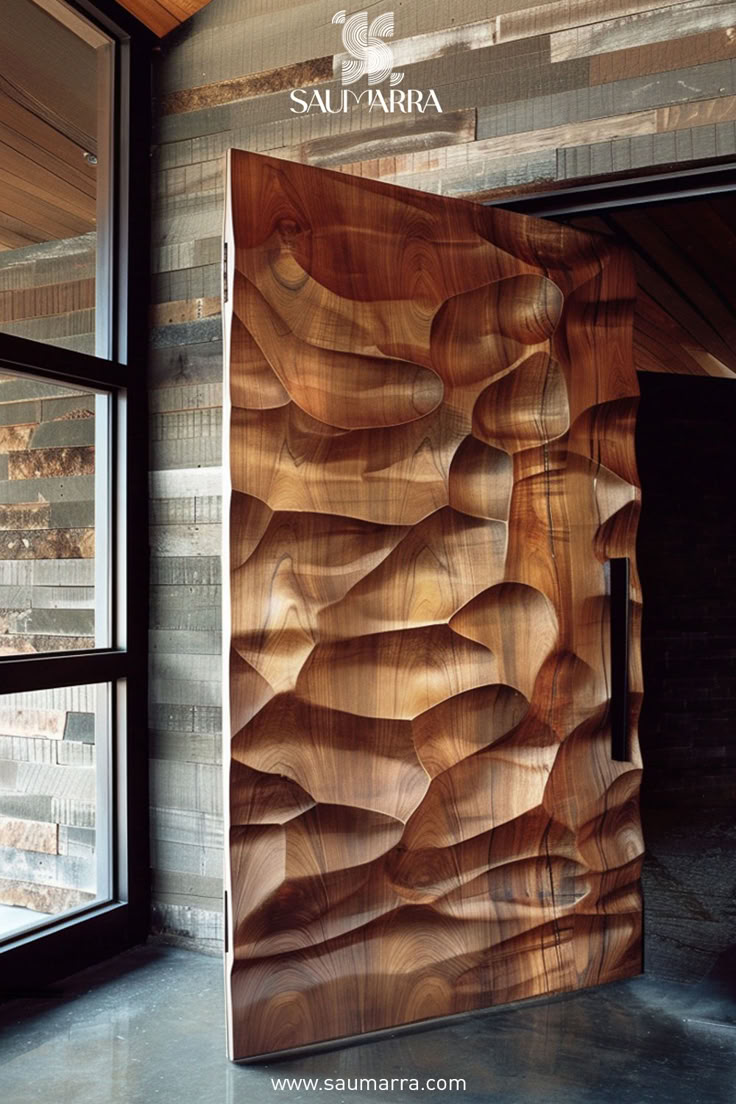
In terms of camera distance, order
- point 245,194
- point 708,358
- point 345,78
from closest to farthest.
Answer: point 245,194, point 345,78, point 708,358

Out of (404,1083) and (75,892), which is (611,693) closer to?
(404,1083)

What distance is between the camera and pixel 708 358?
5672 millimetres

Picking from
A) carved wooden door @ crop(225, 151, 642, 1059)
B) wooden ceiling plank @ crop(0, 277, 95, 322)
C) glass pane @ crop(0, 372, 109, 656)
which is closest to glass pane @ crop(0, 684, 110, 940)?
glass pane @ crop(0, 372, 109, 656)

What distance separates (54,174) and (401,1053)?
8.34 ft

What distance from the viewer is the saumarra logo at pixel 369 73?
284 centimetres

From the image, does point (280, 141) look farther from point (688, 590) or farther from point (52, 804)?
point (688, 590)

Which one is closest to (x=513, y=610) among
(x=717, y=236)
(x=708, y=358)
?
(x=717, y=236)

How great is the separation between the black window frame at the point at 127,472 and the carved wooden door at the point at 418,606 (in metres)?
0.81

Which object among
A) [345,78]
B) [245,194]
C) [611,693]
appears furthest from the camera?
[345,78]

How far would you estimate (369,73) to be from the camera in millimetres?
2881

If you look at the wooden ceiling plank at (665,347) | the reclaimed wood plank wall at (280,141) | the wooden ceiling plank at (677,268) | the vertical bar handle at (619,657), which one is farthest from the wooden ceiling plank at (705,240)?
the vertical bar handle at (619,657)

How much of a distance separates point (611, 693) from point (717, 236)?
219 centimetres

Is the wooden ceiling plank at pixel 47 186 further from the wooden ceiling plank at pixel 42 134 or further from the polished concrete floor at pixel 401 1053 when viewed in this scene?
the polished concrete floor at pixel 401 1053

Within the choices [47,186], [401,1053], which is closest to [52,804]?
[401,1053]
